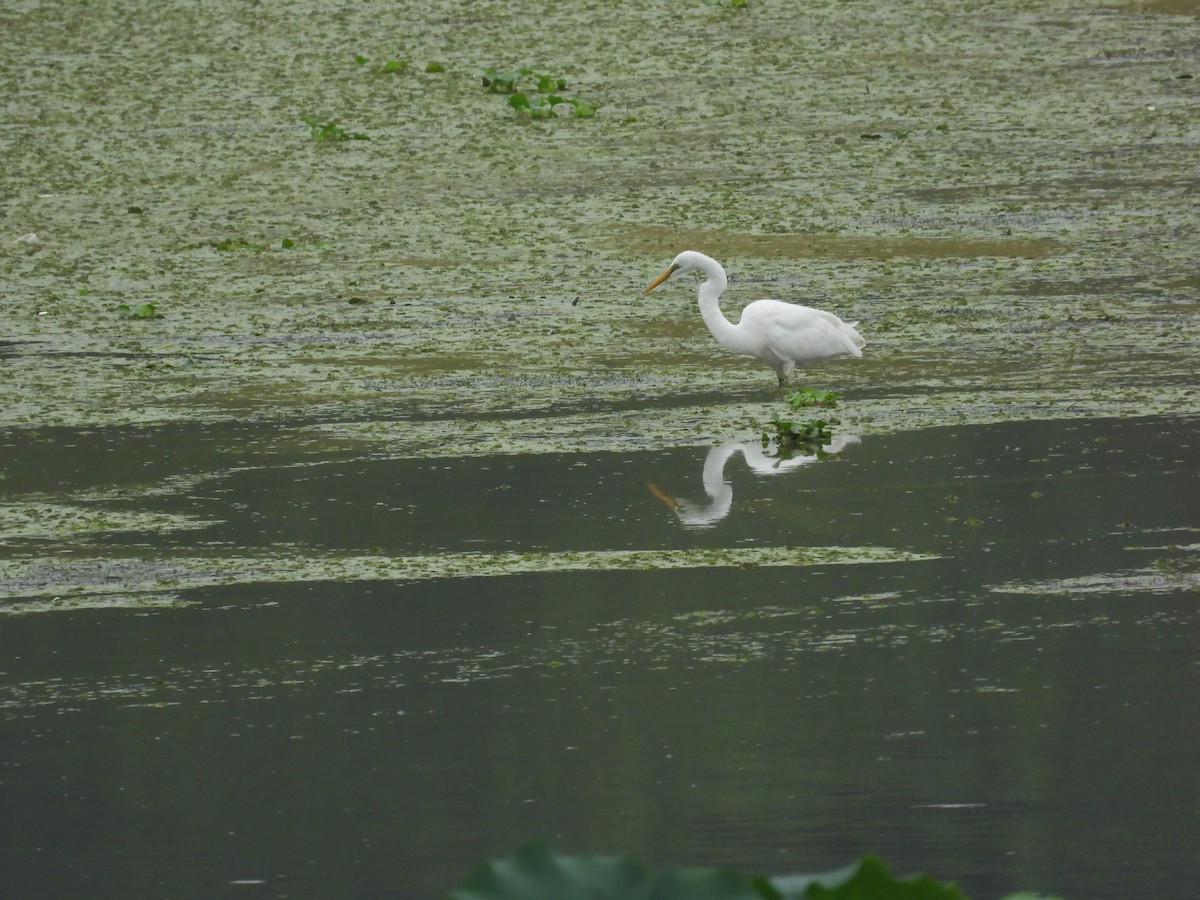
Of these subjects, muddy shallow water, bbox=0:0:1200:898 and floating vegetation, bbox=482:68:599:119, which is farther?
floating vegetation, bbox=482:68:599:119

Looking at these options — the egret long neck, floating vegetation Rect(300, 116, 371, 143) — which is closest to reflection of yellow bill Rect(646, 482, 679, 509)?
the egret long neck

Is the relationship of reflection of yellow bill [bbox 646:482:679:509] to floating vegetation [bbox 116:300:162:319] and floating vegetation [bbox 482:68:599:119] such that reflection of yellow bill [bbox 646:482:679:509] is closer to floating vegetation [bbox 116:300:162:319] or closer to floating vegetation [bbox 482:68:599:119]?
floating vegetation [bbox 116:300:162:319]

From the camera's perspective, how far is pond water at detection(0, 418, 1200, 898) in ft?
18.5

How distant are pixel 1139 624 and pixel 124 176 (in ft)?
40.4

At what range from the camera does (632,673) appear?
7023 mm

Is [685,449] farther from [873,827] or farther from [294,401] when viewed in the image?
[873,827]

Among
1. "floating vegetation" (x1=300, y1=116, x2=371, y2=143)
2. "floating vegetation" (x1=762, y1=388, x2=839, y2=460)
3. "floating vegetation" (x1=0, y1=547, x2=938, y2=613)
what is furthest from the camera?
"floating vegetation" (x1=300, y1=116, x2=371, y2=143)

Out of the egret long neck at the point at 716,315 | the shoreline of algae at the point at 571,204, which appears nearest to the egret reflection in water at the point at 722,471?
the shoreline of algae at the point at 571,204

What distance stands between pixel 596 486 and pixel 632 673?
2.50 metres

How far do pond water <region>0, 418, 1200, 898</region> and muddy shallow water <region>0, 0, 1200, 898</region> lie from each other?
0.07 feet

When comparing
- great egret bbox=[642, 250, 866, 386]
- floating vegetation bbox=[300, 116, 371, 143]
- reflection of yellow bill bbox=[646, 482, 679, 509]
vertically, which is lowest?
reflection of yellow bill bbox=[646, 482, 679, 509]

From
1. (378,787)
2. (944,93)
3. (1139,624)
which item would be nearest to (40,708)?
(378,787)

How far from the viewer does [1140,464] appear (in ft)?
30.9

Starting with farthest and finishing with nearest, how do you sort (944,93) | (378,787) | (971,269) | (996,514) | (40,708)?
(944,93) → (971,269) → (996,514) → (40,708) → (378,787)
